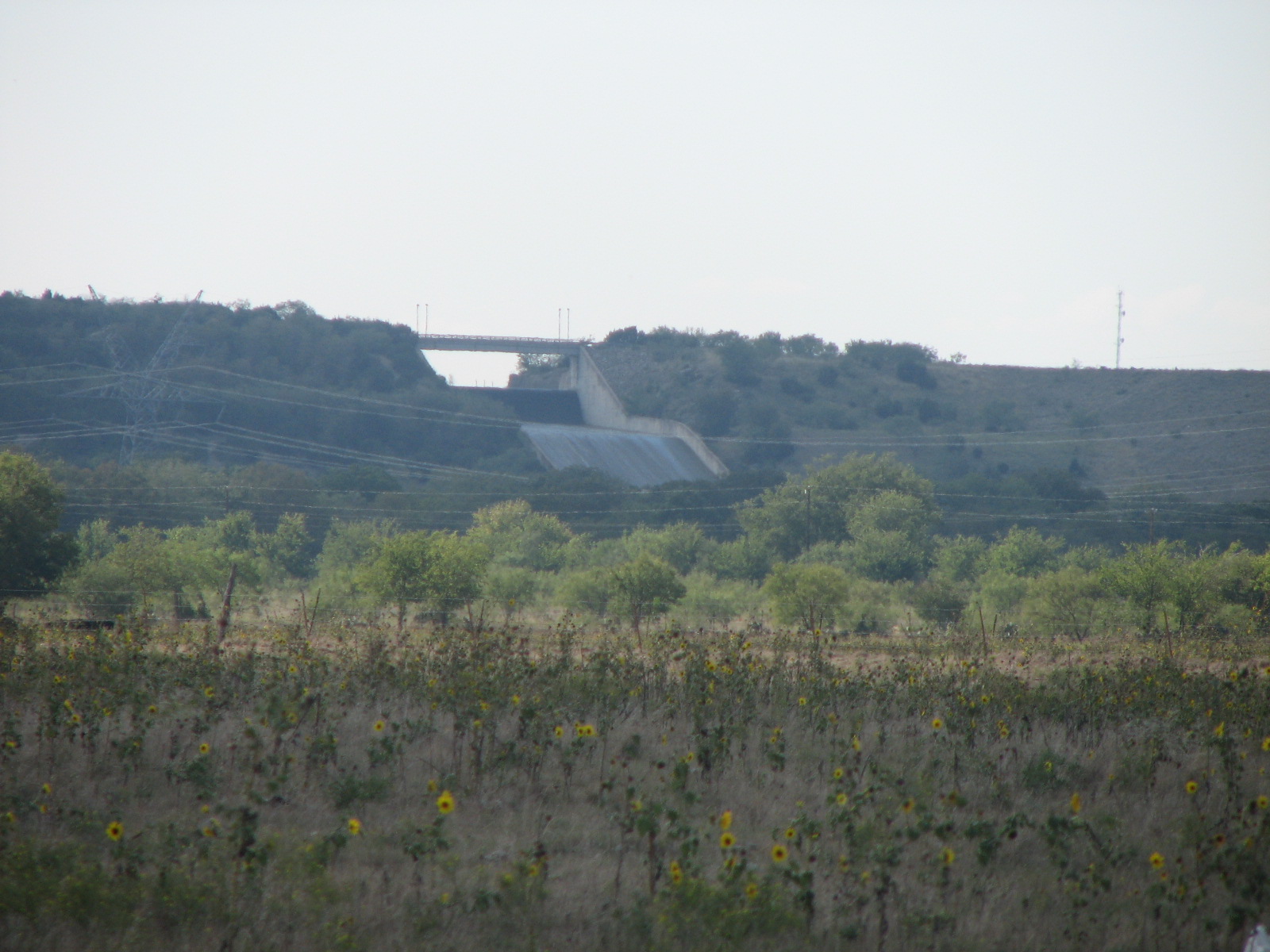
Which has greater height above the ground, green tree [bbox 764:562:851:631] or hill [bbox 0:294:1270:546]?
hill [bbox 0:294:1270:546]

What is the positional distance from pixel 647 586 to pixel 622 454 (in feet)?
119

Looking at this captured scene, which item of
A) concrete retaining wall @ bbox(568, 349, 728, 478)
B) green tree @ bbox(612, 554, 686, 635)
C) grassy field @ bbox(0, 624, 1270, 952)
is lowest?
green tree @ bbox(612, 554, 686, 635)

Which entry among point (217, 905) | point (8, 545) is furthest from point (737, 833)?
point (8, 545)

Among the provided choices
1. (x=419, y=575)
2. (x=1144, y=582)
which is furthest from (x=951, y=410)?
(x=419, y=575)

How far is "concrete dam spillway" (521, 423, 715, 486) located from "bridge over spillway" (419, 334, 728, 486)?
5 centimetres

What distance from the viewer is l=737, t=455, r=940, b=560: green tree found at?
130 ft

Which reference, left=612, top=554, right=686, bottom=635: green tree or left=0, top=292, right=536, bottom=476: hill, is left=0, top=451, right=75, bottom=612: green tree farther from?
left=0, top=292, right=536, bottom=476: hill

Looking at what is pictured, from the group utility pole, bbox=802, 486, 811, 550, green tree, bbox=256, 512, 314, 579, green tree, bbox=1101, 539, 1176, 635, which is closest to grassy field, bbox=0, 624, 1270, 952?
green tree, bbox=1101, 539, 1176, 635

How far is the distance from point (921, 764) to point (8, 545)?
63.1ft

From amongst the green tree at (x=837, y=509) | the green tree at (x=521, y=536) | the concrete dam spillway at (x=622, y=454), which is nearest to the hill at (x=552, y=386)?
the concrete dam spillway at (x=622, y=454)

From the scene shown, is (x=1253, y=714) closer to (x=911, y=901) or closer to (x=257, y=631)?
(x=911, y=901)

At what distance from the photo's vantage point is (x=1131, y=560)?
87.0 feet

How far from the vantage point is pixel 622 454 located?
60.7 m

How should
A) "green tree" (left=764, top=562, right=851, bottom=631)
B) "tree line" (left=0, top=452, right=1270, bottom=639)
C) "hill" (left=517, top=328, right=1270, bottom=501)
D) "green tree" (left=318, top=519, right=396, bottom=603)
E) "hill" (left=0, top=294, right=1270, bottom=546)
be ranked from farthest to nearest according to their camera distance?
"hill" (left=517, top=328, right=1270, bottom=501)
"hill" (left=0, top=294, right=1270, bottom=546)
"green tree" (left=318, top=519, right=396, bottom=603)
"green tree" (left=764, top=562, right=851, bottom=631)
"tree line" (left=0, top=452, right=1270, bottom=639)
